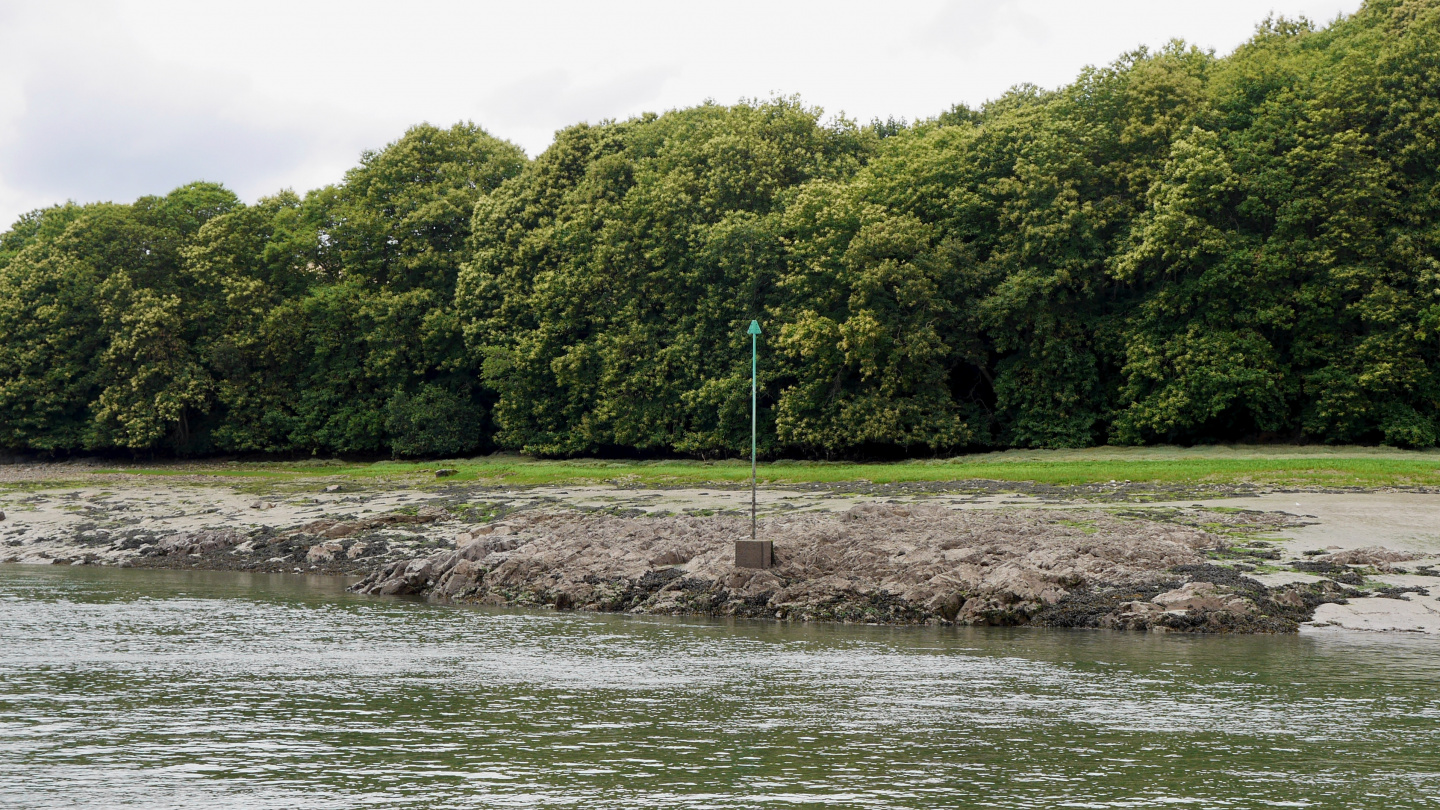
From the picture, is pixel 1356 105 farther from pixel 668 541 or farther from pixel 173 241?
pixel 173 241

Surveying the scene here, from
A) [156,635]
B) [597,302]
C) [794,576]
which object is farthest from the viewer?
[597,302]

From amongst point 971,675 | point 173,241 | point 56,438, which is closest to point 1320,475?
point 971,675

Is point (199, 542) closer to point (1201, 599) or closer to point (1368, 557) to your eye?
point (1201, 599)

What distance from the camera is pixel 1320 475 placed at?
3158 cm

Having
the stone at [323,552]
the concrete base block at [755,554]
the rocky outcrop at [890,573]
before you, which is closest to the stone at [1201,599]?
the rocky outcrop at [890,573]

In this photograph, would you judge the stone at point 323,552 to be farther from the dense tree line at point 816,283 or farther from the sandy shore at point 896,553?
the dense tree line at point 816,283

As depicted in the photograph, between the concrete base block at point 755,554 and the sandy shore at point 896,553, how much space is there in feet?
0.76

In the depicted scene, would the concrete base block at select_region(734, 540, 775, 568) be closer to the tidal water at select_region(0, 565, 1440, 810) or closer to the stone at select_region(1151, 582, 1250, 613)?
the tidal water at select_region(0, 565, 1440, 810)

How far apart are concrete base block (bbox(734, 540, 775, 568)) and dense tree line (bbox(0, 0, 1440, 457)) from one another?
94.6 feet

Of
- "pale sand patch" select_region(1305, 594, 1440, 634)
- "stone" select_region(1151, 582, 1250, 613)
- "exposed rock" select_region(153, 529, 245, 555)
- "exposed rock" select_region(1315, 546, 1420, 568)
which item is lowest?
"exposed rock" select_region(153, 529, 245, 555)

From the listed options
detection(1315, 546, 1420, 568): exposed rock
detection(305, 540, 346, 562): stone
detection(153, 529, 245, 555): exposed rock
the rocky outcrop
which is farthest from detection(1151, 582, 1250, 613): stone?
detection(153, 529, 245, 555): exposed rock

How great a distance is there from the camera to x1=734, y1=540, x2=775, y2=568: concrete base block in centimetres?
1970

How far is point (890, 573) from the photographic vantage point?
63.1ft

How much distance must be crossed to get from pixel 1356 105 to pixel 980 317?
15.3m
